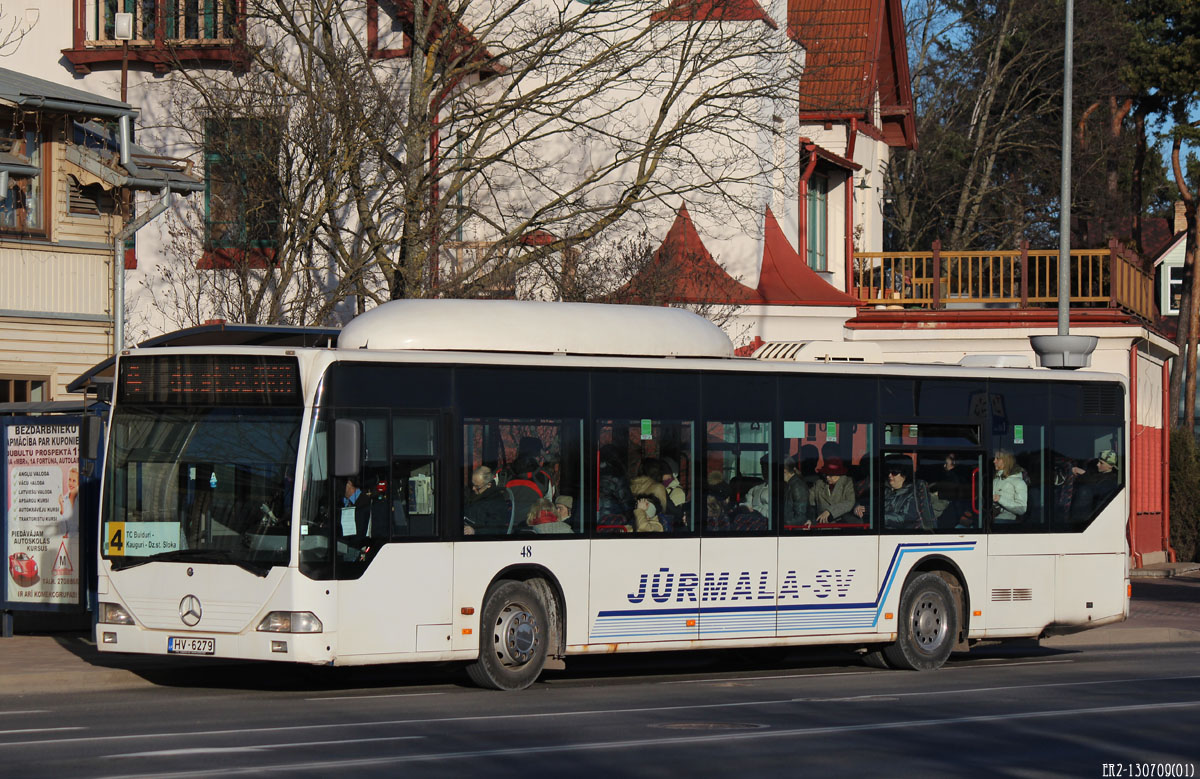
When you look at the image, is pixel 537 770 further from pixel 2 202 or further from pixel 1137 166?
pixel 1137 166

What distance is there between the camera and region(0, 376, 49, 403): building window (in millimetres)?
24375

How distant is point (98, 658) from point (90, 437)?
2.73 metres

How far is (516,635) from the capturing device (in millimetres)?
15297

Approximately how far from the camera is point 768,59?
92.1ft

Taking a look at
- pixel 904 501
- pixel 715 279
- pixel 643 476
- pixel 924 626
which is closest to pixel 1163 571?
pixel 715 279

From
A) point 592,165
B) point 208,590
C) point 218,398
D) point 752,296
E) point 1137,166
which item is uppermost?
point 1137,166

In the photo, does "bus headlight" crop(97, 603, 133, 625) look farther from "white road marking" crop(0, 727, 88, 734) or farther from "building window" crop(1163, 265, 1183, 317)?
"building window" crop(1163, 265, 1183, 317)

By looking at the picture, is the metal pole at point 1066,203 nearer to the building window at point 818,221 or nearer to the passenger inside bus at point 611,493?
the building window at point 818,221

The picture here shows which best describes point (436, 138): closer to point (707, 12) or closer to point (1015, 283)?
point (707, 12)

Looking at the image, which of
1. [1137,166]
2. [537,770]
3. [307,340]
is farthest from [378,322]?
[1137,166]

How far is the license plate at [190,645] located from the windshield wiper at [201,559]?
24.6 inches

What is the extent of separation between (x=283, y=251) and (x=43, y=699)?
10.7 meters

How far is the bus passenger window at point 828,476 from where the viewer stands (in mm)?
17125

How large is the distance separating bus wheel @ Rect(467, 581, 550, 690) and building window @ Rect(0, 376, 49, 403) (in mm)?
11513
